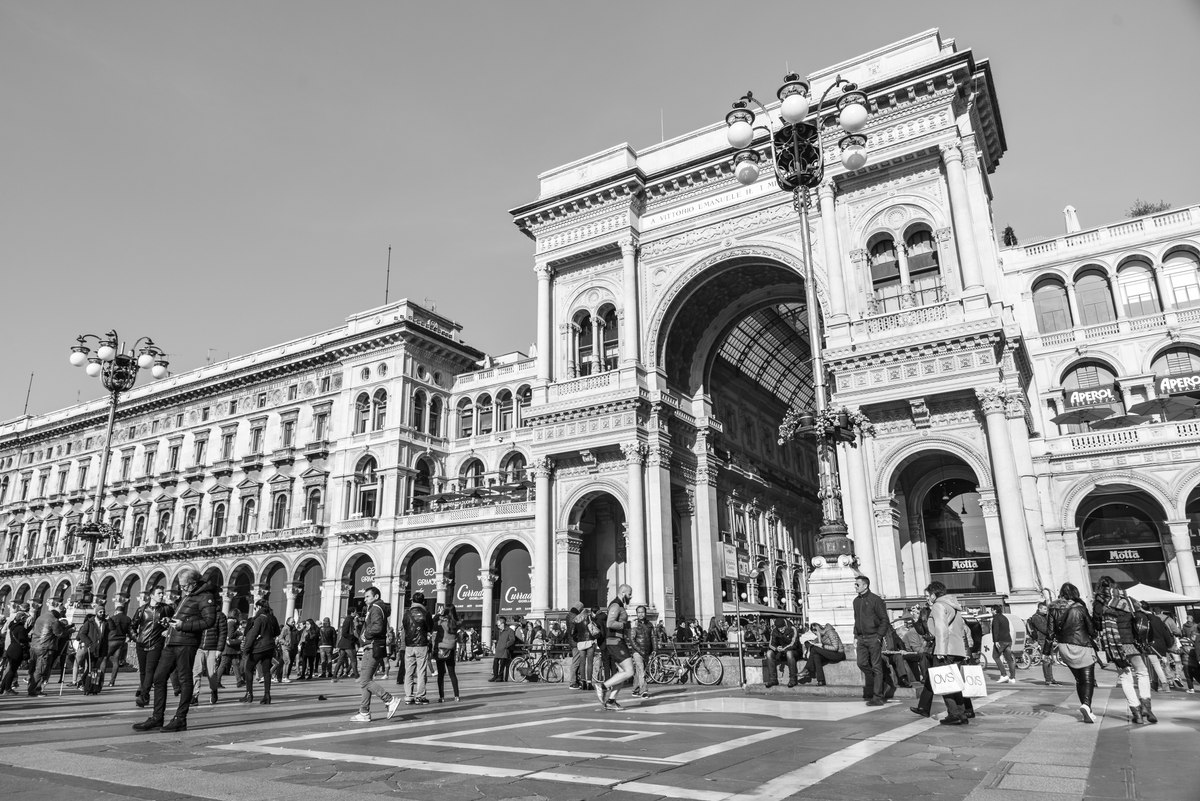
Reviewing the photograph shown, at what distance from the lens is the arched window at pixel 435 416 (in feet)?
159

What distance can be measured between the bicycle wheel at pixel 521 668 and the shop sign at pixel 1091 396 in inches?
985

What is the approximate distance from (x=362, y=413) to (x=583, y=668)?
113ft

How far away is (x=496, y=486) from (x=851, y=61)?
2560 cm

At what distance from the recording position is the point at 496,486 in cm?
4216

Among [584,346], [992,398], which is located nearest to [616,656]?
[992,398]

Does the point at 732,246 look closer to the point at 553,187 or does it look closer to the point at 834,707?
the point at 553,187

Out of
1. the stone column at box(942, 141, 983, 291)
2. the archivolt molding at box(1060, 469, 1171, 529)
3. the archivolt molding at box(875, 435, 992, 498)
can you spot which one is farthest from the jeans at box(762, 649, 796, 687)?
the archivolt molding at box(1060, 469, 1171, 529)

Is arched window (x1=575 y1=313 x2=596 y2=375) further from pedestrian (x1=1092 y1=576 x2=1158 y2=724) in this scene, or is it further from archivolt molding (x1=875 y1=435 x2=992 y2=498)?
pedestrian (x1=1092 y1=576 x2=1158 y2=724)

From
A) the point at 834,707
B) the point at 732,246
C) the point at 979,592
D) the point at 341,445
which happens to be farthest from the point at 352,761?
the point at 341,445

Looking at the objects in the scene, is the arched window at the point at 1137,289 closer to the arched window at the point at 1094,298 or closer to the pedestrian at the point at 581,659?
the arched window at the point at 1094,298

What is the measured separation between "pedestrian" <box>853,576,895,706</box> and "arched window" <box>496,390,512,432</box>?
3619cm

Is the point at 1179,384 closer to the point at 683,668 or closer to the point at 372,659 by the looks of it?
the point at 683,668

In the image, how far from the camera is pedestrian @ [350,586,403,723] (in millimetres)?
9852

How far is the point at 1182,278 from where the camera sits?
104 feet
